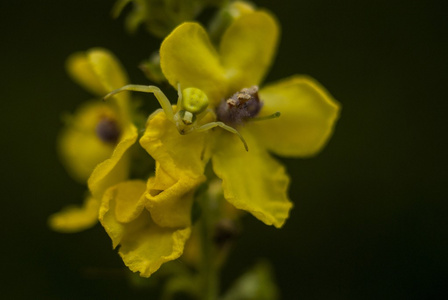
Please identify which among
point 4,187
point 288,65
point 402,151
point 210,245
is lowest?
point 4,187

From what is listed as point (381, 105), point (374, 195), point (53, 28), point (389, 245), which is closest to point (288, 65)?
point (381, 105)

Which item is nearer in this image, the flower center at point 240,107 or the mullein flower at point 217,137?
the mullein flower at point 217,137

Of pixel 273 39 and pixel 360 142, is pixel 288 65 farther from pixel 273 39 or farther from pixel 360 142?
pixel 273 39

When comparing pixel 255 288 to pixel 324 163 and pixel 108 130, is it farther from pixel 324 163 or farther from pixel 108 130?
pixel 324 163

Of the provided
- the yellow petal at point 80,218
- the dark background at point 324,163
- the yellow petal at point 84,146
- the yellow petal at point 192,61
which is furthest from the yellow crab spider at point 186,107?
the dark background at point 324,163

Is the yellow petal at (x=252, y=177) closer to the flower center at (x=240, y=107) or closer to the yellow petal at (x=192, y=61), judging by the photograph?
the flower center at (x=240, y=107)

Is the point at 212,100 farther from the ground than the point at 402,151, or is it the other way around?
the point at 212,100
